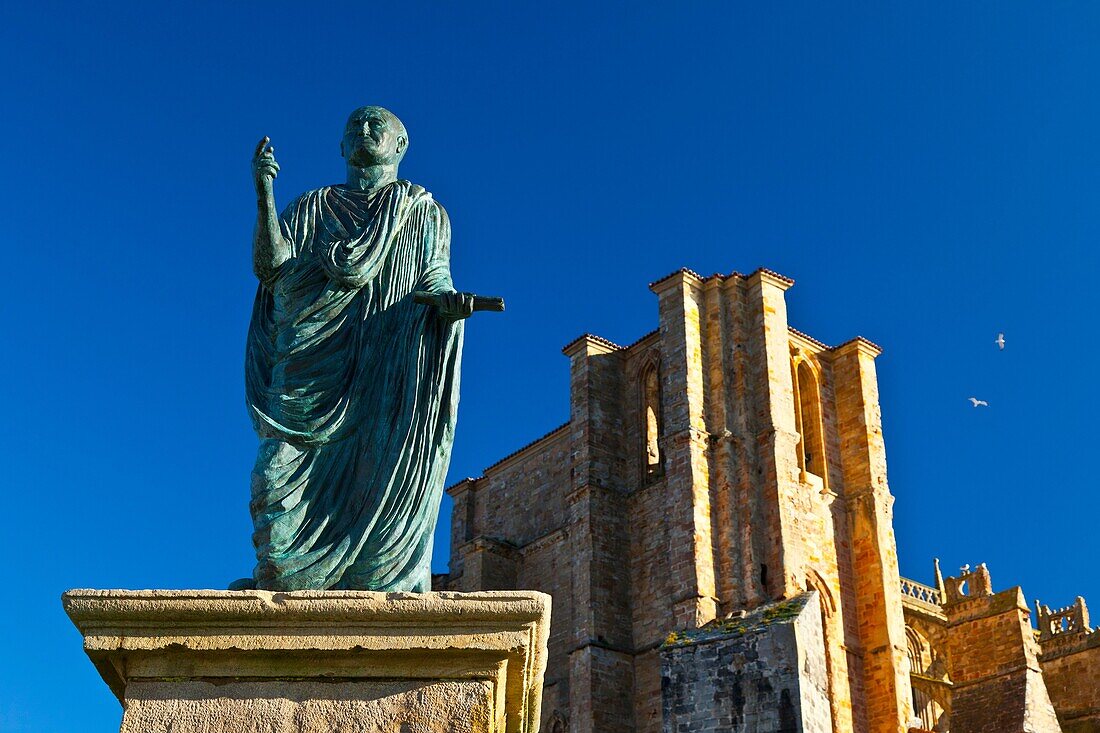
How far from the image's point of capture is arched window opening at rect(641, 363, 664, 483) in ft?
103

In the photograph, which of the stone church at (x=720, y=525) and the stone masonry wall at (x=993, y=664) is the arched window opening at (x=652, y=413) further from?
the stone masonry wall at (x=993, y=664)

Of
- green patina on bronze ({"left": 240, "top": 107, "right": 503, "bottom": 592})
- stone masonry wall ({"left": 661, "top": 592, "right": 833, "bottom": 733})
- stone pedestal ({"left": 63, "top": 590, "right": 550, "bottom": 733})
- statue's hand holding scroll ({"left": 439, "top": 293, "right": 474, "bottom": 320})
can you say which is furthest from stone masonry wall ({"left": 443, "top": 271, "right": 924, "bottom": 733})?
stone pedestal ({"left": 63, "top": 590, "right": 550, "bottom": 733})

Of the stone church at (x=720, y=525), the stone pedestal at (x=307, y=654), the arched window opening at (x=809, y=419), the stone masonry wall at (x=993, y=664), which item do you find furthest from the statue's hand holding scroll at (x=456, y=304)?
the arched window opening at (x=809, y=419)

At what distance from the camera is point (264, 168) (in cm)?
374

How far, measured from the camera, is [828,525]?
30781mm

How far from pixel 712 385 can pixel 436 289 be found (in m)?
26.5

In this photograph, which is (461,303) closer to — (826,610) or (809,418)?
(826,610)

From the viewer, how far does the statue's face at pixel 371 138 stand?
13.5 feet

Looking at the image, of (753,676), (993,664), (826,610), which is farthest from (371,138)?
(993,664)

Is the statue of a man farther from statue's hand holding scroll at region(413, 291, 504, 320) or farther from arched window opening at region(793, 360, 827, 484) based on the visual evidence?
arched window opening at region(793, 360, 827, 484)

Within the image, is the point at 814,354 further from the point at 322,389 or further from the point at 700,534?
the point at 322,389

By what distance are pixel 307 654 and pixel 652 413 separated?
29.3 m

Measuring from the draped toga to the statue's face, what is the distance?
14 cm

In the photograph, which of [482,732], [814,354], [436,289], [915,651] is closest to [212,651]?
[482,732]
